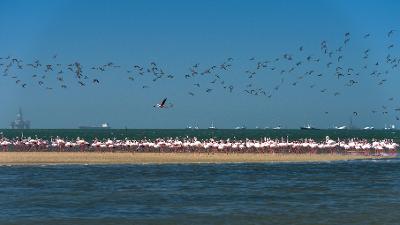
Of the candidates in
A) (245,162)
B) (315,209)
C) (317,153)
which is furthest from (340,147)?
(315,209)

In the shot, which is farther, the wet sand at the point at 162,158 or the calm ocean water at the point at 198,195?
the wet sand at the point at 162,158

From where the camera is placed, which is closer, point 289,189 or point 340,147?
point 289,189

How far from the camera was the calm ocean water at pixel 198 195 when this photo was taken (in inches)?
1107

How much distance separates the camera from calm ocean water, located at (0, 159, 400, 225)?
28109mm

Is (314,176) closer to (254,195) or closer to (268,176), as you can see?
(268,176)

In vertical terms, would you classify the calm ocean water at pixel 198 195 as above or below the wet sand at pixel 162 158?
below

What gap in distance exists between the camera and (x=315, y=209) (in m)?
30.3

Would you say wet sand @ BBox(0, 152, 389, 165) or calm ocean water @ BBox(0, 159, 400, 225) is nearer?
calm ocean water @ BBox(0, 159, 400, 225)

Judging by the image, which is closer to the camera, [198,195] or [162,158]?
[198,195]

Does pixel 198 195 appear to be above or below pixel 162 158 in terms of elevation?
below

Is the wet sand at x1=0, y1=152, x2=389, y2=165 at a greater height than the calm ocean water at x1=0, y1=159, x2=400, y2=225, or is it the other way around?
the wet sand at x1=0, y1=152, x2=389, y2=165

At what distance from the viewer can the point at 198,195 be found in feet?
115

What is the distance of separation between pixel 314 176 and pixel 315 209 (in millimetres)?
16022

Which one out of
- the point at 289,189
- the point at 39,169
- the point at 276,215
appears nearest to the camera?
the point at 276,215
